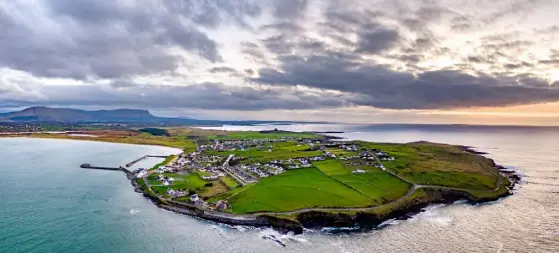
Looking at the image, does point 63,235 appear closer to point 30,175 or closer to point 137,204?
point 137,204

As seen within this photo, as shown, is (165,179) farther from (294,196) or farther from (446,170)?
(446,170)

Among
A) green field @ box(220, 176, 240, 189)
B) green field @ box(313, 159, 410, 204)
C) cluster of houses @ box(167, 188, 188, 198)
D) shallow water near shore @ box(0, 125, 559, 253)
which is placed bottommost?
shallow water near shore @ box(0, 125, 559, 253)

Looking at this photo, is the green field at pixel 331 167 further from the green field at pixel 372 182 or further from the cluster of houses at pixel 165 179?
the cluster of houses at pixel 165 179

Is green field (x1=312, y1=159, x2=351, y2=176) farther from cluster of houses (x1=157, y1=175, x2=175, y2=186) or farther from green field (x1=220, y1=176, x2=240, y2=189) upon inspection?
cluster of houses (x1=157, y1=175, x2=175, y2=186)

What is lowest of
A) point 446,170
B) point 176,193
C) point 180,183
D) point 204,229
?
point 204,229

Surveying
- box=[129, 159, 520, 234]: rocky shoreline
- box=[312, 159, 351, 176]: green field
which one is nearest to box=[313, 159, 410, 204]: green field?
box=[312, 159, 351, 176]: green field

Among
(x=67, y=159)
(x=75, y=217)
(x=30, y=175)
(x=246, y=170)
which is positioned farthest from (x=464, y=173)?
(x=67, y=159)

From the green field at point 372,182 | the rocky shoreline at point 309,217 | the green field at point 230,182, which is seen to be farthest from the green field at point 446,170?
the green field at point 230,182

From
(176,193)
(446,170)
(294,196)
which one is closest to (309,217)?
(294,196)
